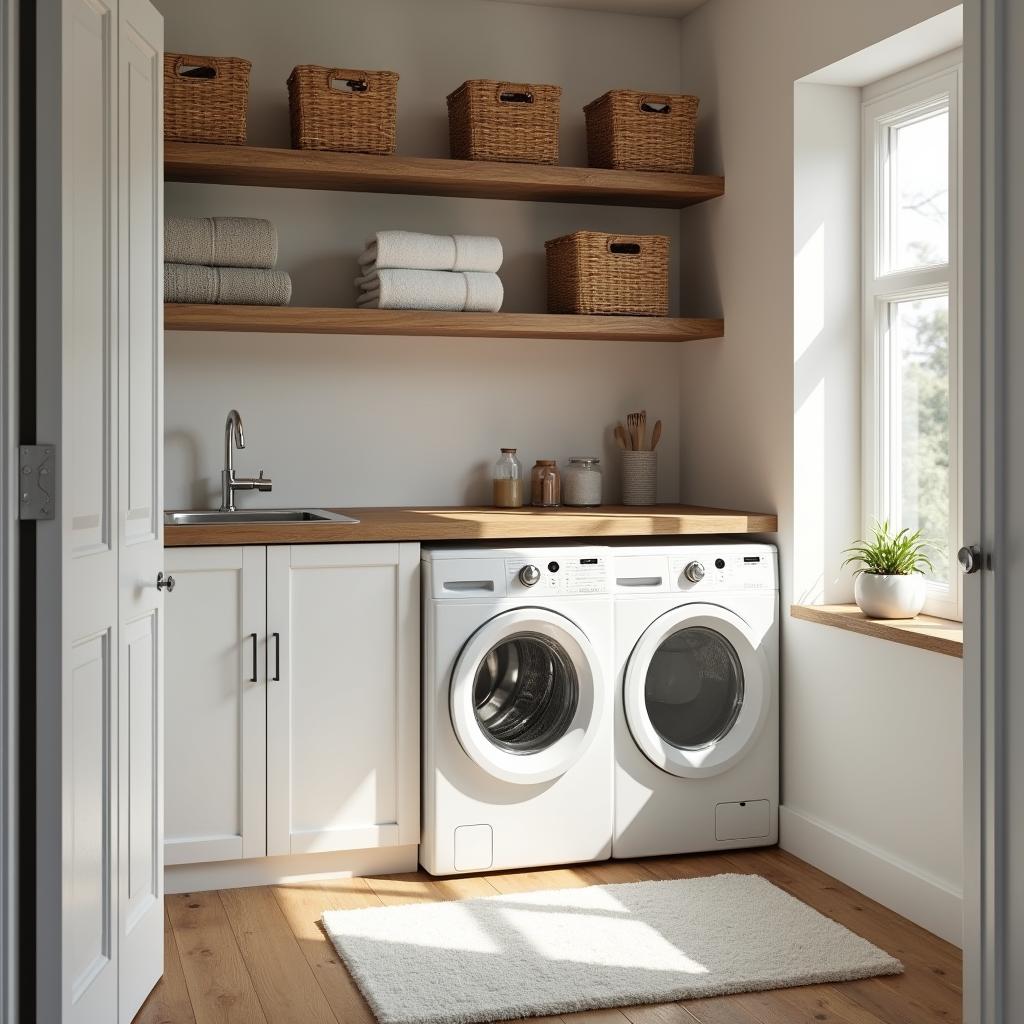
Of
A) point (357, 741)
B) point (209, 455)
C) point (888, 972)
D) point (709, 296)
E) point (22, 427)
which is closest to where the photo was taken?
point (22, 427)

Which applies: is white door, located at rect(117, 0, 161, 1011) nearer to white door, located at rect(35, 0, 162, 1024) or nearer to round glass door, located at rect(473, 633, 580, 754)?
white door, located at rect(35, 0, 162, 1024)

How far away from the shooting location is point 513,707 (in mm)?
3604

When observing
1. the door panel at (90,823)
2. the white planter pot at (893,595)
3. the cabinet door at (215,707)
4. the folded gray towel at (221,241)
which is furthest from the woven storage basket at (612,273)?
the door panel at (90,823)

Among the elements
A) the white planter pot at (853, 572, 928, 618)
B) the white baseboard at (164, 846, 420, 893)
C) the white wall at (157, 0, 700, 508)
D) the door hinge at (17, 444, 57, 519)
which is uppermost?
the white wall at (157, 0, 700, 508)

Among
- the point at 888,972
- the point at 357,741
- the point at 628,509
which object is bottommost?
the point at 888,972

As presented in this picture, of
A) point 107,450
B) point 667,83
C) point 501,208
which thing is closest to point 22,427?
point 107,450

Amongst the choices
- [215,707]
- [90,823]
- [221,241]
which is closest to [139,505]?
[90,823]

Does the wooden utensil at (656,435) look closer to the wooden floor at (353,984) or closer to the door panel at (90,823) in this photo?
the wooden floor at (353,984)

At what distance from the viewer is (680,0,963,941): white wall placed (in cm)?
312

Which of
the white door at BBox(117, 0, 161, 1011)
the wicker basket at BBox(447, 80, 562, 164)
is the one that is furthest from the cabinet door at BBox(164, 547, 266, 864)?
the wicker basket at BBox(447, 80, 562, 164)

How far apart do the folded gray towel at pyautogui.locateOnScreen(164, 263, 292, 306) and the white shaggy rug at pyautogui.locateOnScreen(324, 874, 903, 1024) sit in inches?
66.6

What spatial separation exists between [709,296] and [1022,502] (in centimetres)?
218

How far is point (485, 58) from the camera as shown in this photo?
411cm

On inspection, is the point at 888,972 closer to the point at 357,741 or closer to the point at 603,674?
the point at 603,674
